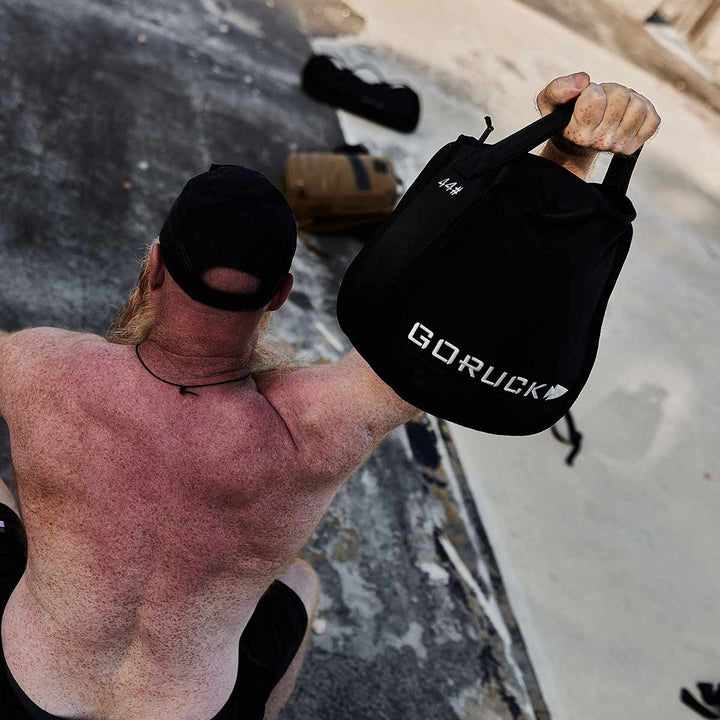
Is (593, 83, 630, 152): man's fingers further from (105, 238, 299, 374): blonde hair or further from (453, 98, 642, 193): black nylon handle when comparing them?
(105, 238, 299, 374): blonde hair

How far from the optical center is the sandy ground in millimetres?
3258

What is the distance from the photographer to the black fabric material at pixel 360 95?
5691mm

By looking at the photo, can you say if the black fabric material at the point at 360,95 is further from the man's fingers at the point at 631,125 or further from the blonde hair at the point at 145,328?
the man's fingers at the point at 631,125

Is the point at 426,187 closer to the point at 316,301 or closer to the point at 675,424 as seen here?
the point at 316,301

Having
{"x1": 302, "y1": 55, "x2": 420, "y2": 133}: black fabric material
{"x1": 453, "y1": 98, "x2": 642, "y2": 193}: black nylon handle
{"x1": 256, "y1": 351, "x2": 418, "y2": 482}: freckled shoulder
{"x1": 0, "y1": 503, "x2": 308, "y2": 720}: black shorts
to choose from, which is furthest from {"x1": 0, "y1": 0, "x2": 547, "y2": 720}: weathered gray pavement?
{"x1": 453, "y1": 98, "x2": 642, "y2": 193}: black nylon handle

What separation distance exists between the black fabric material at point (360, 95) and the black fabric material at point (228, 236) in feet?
15.9

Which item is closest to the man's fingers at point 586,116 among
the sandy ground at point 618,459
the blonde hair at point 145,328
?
the blonde hair at point 145,328

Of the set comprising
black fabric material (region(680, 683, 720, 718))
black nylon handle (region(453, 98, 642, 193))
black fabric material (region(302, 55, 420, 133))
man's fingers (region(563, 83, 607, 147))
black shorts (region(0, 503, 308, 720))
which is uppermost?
man's fingers (region(563, 83, 607, 147))

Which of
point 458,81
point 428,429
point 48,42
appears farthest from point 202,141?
point 458,81

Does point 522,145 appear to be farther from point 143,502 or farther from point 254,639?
point 254,639

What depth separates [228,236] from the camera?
4.01ft

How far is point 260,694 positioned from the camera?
1.76 m

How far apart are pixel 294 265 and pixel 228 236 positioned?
9.94 feet

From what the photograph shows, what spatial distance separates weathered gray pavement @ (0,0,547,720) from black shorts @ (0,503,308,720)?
732mm
